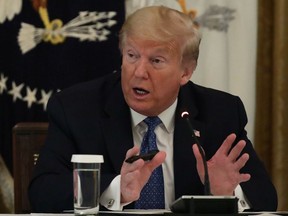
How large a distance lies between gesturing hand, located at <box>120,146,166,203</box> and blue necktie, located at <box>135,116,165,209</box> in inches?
8.5

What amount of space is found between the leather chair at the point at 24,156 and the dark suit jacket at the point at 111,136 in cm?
13

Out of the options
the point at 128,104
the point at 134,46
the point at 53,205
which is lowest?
the point at 53,205

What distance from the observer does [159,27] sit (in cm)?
259

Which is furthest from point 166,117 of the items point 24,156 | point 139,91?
point 24,156

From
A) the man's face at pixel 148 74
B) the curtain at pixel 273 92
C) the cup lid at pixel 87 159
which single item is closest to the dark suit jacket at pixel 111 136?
the man's face at pixel 148 74

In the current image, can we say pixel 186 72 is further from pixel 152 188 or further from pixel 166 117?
pixel 152 188

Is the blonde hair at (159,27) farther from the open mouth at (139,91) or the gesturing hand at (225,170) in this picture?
the gesturing hand at (225,170)

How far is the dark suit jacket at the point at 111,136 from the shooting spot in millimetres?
2547

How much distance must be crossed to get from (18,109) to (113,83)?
1.01 meters

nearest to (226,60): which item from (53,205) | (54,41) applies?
(54,41)

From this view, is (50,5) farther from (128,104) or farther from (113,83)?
(128,104)

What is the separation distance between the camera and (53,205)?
2445mm

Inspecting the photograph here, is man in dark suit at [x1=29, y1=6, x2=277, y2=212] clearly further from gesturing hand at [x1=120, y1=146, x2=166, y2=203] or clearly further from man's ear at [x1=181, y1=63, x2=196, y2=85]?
gesturing hand at [x1=120, y1=146, x2=166, y2=203]

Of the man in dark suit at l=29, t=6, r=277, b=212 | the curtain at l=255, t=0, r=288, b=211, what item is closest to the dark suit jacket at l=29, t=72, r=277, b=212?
the man in dark suit at l=29, t=6, r=277, b=212
